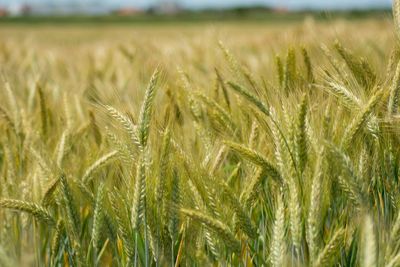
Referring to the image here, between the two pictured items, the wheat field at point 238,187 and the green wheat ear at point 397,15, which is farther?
the green wheat ear at point 397,15

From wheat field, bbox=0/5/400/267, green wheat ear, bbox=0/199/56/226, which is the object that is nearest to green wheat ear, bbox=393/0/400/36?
wheat field, bbox=0/5/400/267

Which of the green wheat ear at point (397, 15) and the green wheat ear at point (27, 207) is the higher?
the green wheat ear at point (397, 15)

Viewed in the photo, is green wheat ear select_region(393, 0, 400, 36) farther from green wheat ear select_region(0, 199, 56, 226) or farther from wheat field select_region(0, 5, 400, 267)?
green wheat ear select_region(0, 199, 56, 226)

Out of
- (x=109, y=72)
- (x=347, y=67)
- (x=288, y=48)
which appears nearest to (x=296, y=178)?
(x=347, y=67)

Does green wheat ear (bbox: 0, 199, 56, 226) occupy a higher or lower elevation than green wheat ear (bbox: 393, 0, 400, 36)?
lower

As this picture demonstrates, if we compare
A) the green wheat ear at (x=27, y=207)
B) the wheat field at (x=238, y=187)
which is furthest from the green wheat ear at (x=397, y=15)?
the green wheat ear at (x=27, y=207)

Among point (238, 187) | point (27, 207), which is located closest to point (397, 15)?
point (238, 187)

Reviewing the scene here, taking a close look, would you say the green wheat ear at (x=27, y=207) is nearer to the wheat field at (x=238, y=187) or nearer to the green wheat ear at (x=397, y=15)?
the wheat field at (x=238, y=187)

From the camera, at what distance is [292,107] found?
132cm

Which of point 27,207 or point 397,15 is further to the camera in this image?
point 397,15

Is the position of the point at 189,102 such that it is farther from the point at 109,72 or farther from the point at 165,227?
the point at 109,72

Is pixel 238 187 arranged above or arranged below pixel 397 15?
below

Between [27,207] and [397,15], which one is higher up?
[397,15]

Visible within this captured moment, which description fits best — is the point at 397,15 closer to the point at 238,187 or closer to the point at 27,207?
the point at 238,187
